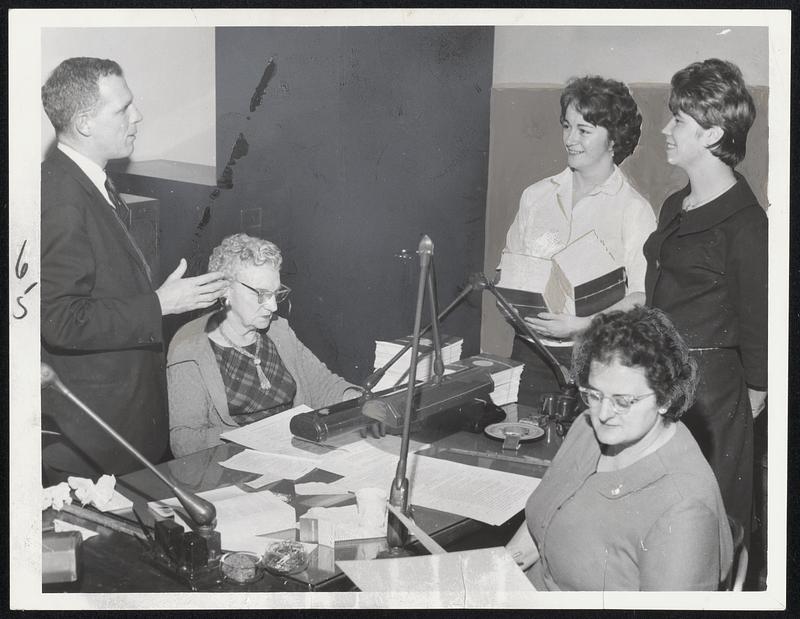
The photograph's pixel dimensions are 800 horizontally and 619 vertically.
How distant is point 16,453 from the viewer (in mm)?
2555

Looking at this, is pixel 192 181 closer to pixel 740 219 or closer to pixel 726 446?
pixel 740 219

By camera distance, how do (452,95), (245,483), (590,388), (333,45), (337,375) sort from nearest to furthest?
(590,388)
(245,483)
(333,45)
(452,95)
(337,375)

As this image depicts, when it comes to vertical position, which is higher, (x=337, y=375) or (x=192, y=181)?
(x=192, y=181)

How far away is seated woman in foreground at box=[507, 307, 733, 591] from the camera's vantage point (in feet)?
6.55

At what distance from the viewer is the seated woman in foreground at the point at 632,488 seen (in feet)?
6.55

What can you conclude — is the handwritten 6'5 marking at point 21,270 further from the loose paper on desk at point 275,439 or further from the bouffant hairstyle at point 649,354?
the bouffant hairstyle at point 649,354

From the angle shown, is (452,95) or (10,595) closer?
(10,595)

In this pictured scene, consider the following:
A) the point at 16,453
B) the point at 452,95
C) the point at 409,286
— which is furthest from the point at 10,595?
the point at 452,95

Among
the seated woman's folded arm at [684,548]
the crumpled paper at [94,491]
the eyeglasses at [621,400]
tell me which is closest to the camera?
the seated woman's folded arm at [684,548]

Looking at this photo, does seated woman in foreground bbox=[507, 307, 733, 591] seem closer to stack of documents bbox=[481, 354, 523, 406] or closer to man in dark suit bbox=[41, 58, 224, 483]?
stack of documents bbox=[481, 354, 523, 406]

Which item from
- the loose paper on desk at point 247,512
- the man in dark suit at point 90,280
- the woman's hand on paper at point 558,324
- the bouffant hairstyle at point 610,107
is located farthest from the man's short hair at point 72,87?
the woman's hand on paper at point 558,324

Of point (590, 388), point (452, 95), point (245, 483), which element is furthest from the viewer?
point (452, 95)

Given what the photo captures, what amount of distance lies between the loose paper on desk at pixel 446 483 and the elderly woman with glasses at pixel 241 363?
0.41m

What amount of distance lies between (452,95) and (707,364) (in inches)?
44.9
